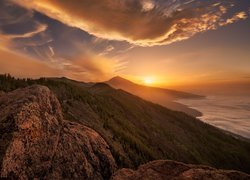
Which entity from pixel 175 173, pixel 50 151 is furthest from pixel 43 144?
pixel 175 173

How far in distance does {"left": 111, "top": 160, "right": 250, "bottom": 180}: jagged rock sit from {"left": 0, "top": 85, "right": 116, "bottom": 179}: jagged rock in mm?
1966

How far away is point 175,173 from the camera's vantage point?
8.11 m

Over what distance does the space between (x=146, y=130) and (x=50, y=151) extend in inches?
1234

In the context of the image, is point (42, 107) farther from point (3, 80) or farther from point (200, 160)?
point (200, 160)

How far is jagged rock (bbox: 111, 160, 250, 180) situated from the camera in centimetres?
734

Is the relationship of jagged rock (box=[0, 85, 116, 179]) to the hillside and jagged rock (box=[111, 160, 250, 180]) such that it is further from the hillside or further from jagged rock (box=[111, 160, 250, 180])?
the hillside

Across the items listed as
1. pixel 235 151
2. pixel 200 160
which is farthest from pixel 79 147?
pixel 235 151

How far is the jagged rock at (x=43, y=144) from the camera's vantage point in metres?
7.68

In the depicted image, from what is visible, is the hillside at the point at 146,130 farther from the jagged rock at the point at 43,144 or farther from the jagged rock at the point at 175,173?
the jagged rock at the point at 175,173

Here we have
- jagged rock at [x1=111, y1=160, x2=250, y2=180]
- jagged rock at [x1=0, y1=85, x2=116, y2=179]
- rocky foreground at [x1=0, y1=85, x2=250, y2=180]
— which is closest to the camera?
jagged rock at [x1=111, y1=160, x2=250, y2=180]

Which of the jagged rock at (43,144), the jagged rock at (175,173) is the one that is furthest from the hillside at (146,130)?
the jagged rock at (175,173)

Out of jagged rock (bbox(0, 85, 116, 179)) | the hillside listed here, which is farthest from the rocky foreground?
the hillside

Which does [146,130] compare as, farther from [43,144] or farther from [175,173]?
[43,144]

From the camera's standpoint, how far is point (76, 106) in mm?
23875
